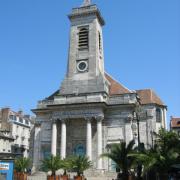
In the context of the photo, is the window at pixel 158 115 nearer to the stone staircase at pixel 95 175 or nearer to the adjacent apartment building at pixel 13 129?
the stone staircase at pixel 95 175

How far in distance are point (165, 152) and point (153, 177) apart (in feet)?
20.2

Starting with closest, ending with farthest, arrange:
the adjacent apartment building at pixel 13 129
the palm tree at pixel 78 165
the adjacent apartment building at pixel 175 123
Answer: the palm tree at pixel 78 165
the adjacent apartment building at pixel 13 129
the adjacent apartment building at pixel 175 123

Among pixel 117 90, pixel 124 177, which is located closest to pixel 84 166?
pixel 124 177

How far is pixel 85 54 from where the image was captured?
49.4 metres

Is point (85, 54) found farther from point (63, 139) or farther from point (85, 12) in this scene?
point (63, 139)

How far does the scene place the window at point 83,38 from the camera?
5002 cm

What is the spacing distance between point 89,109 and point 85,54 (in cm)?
925

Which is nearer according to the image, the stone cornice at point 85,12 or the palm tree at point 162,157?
the palm tree at point 162,157

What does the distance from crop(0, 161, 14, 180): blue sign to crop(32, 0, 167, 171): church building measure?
21.9m

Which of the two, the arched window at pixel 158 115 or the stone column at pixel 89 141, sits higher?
the arched window at pixel 158 115

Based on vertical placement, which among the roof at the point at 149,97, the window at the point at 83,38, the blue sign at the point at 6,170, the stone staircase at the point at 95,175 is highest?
the window at the point at 83,38

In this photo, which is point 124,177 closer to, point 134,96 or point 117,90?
point 134,96

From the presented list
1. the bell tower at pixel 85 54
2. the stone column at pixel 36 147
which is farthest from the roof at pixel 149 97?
the stone column at pixel 36 147

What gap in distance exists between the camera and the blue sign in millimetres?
21172
